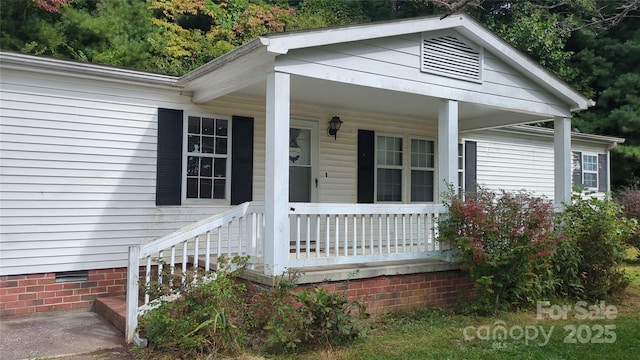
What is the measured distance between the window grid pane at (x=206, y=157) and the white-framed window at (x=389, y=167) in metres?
3.06

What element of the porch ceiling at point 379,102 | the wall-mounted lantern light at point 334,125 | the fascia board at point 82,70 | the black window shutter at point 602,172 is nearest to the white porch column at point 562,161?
the porch ceiling at point 379,102

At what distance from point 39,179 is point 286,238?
3.44 m

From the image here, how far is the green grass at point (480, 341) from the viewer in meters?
4.73

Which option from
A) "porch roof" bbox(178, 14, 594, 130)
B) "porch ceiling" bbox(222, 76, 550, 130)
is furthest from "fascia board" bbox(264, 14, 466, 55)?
"porch ceiling" bbox(222, 76, 550, 130)

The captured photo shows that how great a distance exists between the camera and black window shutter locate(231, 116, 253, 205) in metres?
7.64

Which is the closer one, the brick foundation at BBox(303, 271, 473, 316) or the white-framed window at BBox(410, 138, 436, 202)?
the brick foundation at BBox(303, 271, 473, 316)

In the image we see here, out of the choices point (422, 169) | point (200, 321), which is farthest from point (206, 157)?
point (422, 169)

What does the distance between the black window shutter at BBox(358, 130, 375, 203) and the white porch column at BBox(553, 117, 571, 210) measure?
3.21m

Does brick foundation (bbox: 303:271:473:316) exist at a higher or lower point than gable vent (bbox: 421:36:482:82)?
lower

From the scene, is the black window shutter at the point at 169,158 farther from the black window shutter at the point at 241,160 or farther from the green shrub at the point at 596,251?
the green shrub at the point at 596,251

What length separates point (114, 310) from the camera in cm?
579

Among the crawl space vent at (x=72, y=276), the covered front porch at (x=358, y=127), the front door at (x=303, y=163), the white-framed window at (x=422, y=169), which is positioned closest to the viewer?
the covered front porch at (x=358, y=127)

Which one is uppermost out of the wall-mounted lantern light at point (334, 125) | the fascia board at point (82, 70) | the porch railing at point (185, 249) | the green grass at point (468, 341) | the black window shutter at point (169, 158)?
the fascia board at point (82, 70)

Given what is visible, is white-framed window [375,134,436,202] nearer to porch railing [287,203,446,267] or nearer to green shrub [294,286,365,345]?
porch railing [287,203,446,267]
